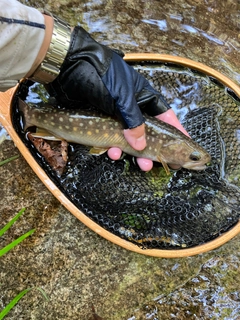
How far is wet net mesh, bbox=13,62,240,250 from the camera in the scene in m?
2.47

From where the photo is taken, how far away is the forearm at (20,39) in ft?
6.50

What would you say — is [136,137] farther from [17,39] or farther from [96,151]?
[17,39]

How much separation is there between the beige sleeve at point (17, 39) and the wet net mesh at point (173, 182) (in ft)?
1.75

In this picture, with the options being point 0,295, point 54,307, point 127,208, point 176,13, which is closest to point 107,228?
point 127,208

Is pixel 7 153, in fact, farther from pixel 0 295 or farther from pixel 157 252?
pixel 157 252

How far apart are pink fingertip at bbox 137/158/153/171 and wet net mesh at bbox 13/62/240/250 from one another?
0.04 m

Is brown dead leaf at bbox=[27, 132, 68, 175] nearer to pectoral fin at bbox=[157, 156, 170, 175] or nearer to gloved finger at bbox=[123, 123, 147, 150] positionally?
gloved finger at bbox=[123, 123, 147, 150]

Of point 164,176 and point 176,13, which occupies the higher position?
point 176,13

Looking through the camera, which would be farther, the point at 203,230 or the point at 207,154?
the point at 207,154

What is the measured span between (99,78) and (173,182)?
940 mm

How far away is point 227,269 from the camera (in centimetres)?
250

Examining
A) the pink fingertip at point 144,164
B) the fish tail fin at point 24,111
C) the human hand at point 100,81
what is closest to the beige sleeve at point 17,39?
the human hand at point 100,81

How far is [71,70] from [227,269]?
1.67 metres

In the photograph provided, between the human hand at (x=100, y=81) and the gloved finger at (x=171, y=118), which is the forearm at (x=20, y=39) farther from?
the gloved finger at (x=171, y=118)
